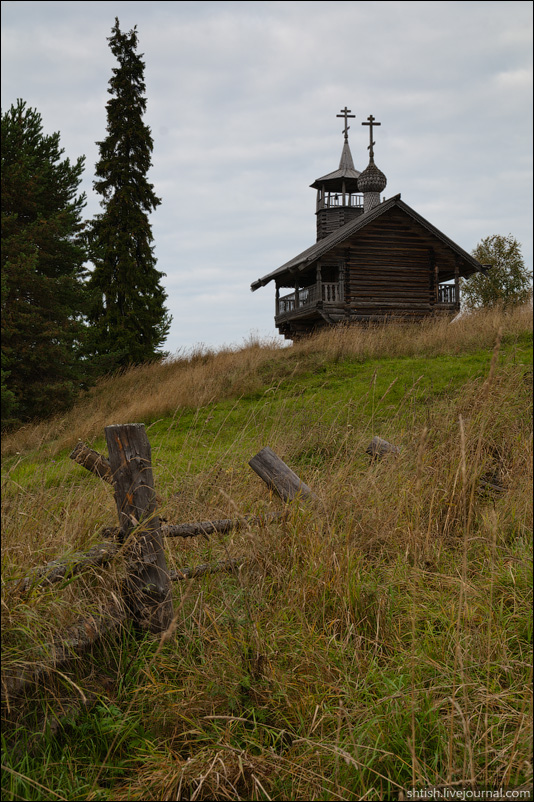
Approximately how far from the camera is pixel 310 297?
925 inches

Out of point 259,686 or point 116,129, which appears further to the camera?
point 116,129

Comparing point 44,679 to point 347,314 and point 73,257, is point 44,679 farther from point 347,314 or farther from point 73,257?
point 347,314

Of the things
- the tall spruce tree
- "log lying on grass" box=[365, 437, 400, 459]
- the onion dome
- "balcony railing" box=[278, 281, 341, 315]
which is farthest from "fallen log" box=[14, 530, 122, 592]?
the onion dome

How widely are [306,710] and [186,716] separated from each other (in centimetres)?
50

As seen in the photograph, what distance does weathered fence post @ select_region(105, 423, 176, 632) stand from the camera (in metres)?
2.88

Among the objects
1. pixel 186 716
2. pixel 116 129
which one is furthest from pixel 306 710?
pixel 116 129

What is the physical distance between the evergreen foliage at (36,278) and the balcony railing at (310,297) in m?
9.72

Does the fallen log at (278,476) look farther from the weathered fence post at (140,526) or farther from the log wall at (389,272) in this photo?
the log wall at (389,272)

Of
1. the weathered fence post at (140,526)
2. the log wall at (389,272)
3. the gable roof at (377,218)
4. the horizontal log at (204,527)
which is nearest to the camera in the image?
the weathered fence post at (140,526)

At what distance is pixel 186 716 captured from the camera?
7.66 ft

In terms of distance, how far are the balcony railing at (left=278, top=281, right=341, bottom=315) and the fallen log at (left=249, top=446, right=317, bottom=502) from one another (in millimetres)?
17519

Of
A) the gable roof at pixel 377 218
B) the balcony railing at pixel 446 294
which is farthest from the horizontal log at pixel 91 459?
the balcony railing at pixel 446 294

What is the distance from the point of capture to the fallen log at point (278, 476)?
397cm

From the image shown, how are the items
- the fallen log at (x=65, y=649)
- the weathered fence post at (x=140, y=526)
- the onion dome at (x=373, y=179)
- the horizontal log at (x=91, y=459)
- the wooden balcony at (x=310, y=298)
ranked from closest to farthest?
the fallen log at (x=65, y=649) < the weathered fence post at (x=140, y=526) < the horizontal log at (x=91, y=459) < the wooden balcony at (x=310, y=298) < the onion dome at (x=373, y=179)
